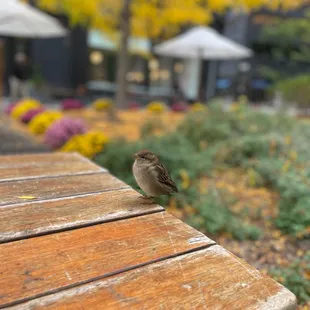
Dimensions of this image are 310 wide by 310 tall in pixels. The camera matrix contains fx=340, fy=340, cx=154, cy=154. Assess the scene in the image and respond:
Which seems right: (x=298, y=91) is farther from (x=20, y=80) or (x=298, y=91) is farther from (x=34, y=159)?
(x=34, y=159)

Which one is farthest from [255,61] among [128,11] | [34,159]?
[34,159]

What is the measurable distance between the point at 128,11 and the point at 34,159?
24.7ft

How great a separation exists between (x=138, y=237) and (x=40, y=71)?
16171 millimetres

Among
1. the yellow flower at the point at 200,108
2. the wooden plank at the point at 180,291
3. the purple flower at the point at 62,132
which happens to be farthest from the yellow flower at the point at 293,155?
the wooden plank at the point at 180,291

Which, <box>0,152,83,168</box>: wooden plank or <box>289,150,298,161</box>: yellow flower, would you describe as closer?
<box>0,152,83,168</box>: wooden plank

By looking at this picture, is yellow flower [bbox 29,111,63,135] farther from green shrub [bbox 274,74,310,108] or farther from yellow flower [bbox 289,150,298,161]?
green shrub [bbox 274,74,310,108]

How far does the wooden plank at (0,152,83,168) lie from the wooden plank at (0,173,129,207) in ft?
1.33

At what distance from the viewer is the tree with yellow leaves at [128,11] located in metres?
9.41

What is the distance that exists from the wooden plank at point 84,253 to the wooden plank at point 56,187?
0.43m

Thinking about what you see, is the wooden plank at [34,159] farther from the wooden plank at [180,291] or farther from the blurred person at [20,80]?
the blurred person at [20,80]

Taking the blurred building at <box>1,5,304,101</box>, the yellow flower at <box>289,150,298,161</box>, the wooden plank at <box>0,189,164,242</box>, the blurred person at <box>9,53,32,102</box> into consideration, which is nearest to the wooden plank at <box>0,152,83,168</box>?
the wooden plank at <box>0,189,164,242</box>

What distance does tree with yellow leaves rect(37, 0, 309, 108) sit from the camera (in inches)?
371

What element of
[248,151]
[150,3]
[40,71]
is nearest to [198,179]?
[248,151]

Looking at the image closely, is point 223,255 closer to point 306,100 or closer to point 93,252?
point 93,252
